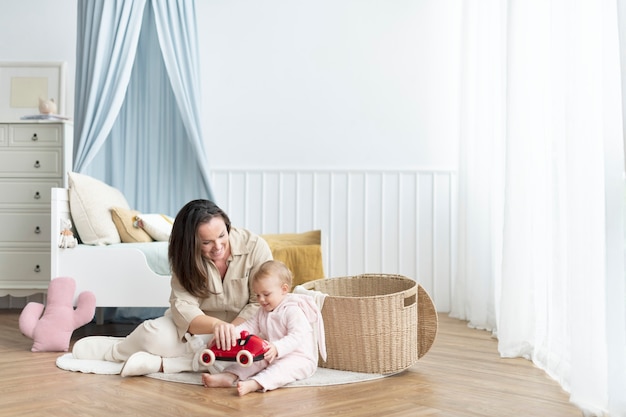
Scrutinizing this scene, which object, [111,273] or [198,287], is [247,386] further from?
[111,273]

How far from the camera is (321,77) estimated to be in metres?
4.54

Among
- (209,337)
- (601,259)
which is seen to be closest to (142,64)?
(209,337)

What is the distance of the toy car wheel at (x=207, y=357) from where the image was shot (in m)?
2.33

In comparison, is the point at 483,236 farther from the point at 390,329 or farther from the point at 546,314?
the point at 390,329

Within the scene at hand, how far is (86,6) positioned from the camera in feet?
12.3

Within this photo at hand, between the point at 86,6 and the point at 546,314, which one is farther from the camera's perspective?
the point at 86,6

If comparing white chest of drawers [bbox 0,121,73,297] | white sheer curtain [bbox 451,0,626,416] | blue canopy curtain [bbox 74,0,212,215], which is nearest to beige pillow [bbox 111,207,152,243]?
blue canopy curtain [bbox 74,0,212,215]

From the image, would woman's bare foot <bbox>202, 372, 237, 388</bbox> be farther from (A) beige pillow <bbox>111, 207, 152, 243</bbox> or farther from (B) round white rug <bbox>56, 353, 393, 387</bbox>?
(A) beige pillow <bbox>111, 207, 152, 243</bbox>

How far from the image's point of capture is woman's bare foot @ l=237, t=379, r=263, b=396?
7.30 feet

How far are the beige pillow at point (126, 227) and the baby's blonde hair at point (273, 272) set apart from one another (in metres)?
1.12

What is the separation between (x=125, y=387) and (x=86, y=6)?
7.19ft

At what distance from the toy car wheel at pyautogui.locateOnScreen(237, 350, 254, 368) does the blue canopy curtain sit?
1.71 meters

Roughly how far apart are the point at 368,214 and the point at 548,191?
168cm

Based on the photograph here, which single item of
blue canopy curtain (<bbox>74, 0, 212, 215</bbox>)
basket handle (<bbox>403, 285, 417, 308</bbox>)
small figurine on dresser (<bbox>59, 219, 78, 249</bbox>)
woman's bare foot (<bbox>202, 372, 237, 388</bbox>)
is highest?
blue canopy curtain (<bbox>74, 0, 212, 215</bbox>)
